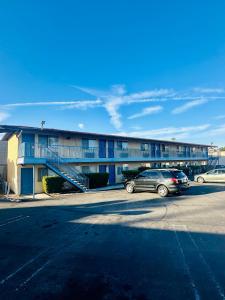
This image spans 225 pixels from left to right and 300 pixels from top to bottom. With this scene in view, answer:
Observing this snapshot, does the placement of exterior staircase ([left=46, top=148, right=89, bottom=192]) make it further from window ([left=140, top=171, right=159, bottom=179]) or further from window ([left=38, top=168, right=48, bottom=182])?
window ([left=140, top=171, right=159, bottom=179])

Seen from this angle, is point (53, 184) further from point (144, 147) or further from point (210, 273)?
point (144, 147)

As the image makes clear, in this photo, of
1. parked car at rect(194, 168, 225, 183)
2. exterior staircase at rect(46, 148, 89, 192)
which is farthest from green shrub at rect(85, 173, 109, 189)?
parked car at rect(194, 168, 225, 183)

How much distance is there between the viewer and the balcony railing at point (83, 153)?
1716cm

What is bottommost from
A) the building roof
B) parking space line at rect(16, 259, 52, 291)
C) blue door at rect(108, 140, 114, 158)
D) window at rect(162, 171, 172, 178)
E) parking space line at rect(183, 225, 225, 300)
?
parking space line at rect(16, 259, 52, 291)

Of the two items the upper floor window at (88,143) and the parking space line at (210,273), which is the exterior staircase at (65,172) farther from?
the parking space line at (210,273)

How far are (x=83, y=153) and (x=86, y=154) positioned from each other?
1.55 feet

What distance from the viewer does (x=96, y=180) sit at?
2069 cm

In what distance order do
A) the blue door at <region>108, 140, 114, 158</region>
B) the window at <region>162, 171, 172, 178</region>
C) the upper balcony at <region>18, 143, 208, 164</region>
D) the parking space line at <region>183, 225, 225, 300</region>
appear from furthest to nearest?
the blue door at <region>108, 140, 114, 158</region> < the upper balcony at <region>18, 143, 208, 164</region> < the window at <region>162, 171, 172, 178</region> < the parking space line at <region>183, 225, 225, 300</region>

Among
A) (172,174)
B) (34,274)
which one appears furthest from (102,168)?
(34,274)

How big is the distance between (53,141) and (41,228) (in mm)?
13518

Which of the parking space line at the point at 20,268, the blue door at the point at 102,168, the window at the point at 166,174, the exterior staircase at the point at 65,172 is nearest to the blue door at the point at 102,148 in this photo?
the blue door at the point at 102,168

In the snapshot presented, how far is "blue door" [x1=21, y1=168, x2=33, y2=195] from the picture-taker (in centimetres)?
1862

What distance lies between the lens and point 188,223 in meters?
7.94

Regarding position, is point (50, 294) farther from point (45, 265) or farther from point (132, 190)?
point (132, 190)
